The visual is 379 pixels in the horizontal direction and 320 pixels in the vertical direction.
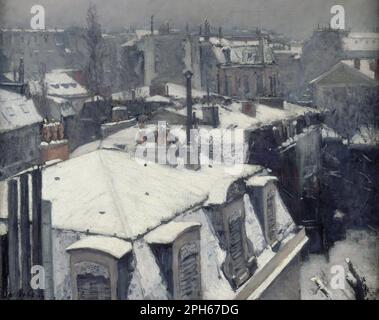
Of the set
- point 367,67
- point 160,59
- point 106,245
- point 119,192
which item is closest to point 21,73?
point 160,59

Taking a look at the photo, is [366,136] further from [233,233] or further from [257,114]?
[233,233]

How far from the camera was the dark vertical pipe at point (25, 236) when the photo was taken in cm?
560

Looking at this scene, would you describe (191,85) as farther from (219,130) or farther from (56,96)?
(56,96)

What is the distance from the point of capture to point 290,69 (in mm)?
7371

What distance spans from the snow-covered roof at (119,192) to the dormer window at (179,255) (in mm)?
146

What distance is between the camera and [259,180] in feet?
21.7

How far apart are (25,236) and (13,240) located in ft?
0.49

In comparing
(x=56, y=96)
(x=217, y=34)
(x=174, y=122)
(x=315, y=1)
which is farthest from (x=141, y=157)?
(x=315, y=1)

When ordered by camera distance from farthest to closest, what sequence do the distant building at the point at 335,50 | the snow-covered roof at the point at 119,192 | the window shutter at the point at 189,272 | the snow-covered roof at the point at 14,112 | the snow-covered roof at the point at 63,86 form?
the snow-covered roof at the point at 14,112 → the distant building at the point at 335,50 → the snow-covered roof at the point at 63,86 → the window shutter at the point at 189,272 → the snow-covered roof at the point at 119,192

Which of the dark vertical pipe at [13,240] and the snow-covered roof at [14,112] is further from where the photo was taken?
the snow-covered roof at [14,112]

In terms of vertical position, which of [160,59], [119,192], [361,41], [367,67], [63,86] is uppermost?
[361,41]

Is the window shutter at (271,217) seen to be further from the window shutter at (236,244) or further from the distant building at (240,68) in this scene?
the distant building at (240,68)

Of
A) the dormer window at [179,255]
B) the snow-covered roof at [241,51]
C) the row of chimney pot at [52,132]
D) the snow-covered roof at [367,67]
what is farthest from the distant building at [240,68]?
the dormer window at [179,255]

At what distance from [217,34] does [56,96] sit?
226 cm
